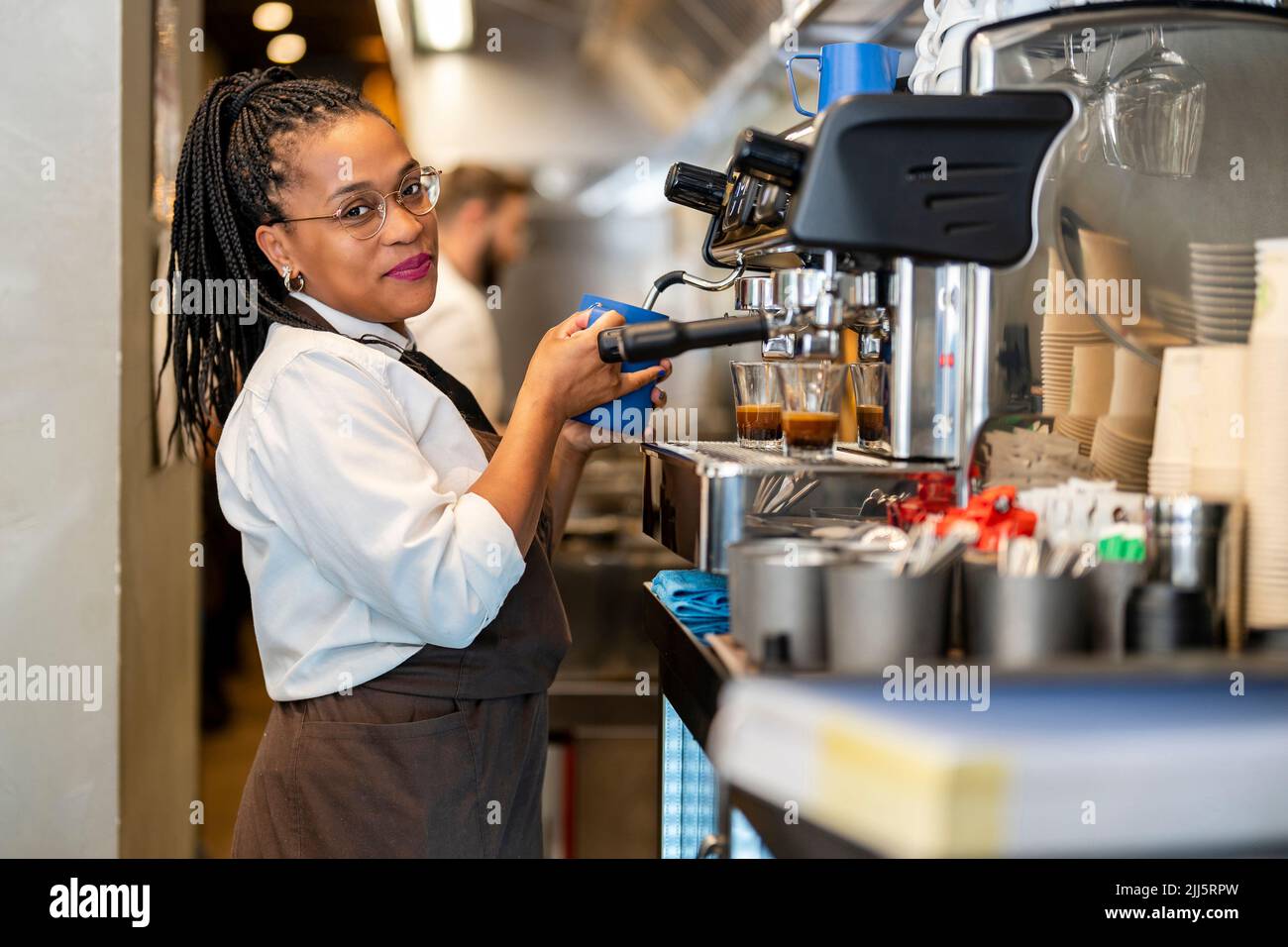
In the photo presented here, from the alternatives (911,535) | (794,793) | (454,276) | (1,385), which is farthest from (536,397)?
(454,276)

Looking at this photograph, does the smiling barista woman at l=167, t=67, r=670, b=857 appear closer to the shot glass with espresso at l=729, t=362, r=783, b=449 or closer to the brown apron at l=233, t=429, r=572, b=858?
the brown apron at l=233, t=429, r=572, b=858

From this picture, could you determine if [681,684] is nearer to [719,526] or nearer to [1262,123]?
[719,526]

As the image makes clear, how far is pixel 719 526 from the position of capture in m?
1.21

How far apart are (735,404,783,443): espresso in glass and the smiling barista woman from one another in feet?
0.38

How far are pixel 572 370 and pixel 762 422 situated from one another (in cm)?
28

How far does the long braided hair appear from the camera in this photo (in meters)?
1.48

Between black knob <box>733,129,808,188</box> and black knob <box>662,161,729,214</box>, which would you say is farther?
black knob <box>662,161,729,214</box>

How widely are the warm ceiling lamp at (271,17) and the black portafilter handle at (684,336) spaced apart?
4.24 m

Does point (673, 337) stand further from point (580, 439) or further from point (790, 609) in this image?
point (580, 439)

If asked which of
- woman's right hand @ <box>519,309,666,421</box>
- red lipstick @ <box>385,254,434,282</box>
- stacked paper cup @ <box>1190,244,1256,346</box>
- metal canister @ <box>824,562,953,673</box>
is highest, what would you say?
red lipstick @ <box>385,254,434,282</box>

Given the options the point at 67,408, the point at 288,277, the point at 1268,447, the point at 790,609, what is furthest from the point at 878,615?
the point at 67,408

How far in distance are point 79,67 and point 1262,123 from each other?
1.72m

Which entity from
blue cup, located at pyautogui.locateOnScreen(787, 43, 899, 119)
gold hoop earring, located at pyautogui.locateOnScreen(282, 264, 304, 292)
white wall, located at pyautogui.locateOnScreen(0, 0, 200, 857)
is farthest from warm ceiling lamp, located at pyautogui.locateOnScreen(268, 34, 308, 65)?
blue cup, located at pyautogui.locateOnScreen(787, 43, 899, 119)

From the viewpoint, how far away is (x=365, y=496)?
1.25 meters
